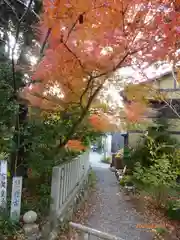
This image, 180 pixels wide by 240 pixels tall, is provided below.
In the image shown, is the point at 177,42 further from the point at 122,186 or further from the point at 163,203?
the point at 122,186

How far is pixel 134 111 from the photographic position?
456cm

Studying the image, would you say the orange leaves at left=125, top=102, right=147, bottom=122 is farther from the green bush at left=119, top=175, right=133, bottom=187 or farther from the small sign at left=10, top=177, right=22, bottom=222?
the green bush at left=119, top=175, right=133, bottom=187

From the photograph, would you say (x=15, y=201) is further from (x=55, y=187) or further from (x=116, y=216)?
(x=116, y=216)

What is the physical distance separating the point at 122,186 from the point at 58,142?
468 centimetres

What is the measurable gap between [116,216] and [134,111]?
269cm

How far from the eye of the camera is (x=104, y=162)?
728 inches

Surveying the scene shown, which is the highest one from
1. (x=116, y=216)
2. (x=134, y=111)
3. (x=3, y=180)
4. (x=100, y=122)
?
(x=134, y=111)

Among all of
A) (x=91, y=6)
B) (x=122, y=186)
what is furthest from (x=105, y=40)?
(x=122, y=186)

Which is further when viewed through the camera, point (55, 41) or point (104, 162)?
point (104, 162)

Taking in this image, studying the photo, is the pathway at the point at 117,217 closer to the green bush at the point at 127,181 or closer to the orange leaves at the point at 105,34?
the green bush at the point at 127,181

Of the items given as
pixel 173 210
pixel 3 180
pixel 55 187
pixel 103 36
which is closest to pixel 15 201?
pixel 3 180

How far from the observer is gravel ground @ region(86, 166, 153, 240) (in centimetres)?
441

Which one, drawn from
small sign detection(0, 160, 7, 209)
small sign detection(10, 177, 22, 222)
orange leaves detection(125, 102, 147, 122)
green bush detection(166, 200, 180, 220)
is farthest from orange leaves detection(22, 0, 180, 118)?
green bush detection(166, 200, 180, 220)

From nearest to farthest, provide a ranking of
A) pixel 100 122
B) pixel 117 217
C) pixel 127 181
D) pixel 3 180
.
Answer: pixel 3 180
pixel 100 122
pixel 117 217
pixel 127 181
